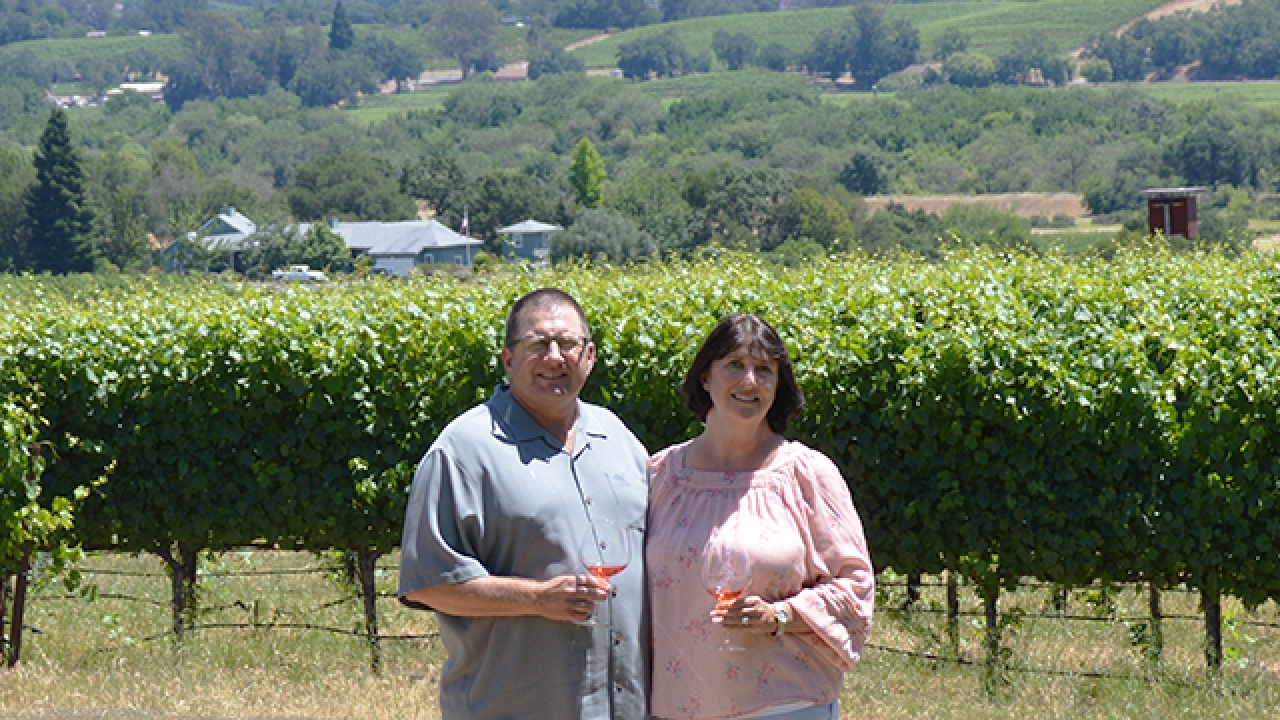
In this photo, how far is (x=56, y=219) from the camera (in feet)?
313

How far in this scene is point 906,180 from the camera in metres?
122

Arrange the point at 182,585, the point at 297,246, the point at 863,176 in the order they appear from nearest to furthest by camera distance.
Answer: the point at 182,585
the point at 297,246
the point at 863,176

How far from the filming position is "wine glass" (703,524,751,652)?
3318 millimetres

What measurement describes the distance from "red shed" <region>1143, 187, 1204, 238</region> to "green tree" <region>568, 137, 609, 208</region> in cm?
10610

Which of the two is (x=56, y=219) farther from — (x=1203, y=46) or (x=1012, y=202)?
(x=1203, y=46)

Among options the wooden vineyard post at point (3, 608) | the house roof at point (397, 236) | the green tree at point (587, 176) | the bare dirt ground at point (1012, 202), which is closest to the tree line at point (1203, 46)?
the bare dirt ground at point (1012, 202)

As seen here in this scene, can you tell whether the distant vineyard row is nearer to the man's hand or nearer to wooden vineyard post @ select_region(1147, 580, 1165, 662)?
wooden vineyard post @ select_region(1147, 580, 1165, 662)

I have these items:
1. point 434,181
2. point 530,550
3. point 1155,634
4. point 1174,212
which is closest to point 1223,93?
point 434,181

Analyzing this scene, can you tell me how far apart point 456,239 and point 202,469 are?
108 m

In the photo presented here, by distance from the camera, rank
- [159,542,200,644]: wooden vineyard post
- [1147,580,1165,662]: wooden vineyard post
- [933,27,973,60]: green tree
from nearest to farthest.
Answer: [1147,580,1165,662]: wooden vineyard post → [159,542,200,644]: wooden vineyard post → [933,27,973,60]: green tree

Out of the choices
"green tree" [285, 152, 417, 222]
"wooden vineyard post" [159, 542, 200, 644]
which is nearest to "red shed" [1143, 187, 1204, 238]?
"wooden vineyard post" [159, 542, 200, 644]

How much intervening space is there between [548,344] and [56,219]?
328ft

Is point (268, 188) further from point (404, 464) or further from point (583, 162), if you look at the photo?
point (404, 464)

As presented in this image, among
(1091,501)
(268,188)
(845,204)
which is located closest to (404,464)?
(1091,501)
